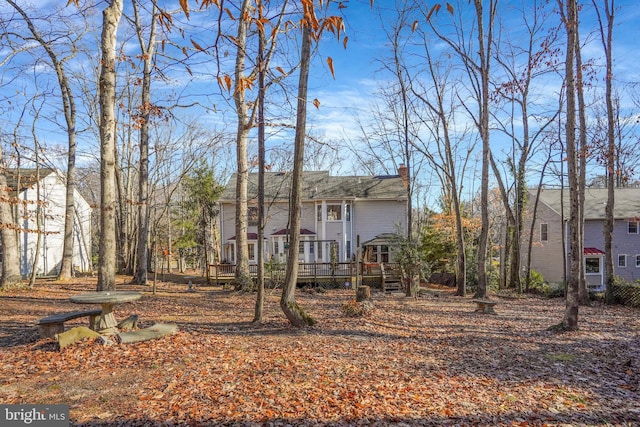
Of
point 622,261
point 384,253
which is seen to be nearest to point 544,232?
point 622,261

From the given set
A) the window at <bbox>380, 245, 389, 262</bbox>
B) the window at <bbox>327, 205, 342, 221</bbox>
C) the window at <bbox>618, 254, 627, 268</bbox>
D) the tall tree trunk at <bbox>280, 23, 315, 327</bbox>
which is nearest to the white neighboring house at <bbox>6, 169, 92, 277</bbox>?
the window at <bbox>327, 205, 342, 221</bbox>

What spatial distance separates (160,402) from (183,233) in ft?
92.5

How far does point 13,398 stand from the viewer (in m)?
4.56

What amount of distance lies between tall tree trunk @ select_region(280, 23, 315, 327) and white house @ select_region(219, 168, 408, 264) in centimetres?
1503

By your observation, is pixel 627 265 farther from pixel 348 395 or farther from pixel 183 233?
pixel 183 233

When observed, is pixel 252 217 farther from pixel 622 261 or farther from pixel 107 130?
pixel 622 261

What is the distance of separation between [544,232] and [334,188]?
17021 mm

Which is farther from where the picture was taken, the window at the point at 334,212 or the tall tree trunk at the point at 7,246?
the window at the point at 334,212

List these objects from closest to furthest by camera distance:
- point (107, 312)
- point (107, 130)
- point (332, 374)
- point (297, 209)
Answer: point (332, 374) → point (107, 312) → point (297, 209) → point (107, 130)

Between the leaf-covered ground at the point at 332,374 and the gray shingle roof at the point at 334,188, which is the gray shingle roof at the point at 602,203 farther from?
the leaf-covered ground at the point at 332,374

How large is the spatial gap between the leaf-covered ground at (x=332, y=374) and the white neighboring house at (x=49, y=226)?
51.8 feet

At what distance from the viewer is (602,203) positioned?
92.1 feet

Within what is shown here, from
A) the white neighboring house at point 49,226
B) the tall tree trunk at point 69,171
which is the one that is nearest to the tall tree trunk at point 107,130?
the tall tree trunk at point 69,171

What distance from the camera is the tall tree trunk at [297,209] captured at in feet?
27.6
